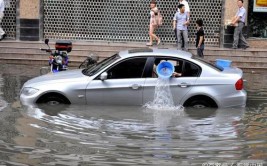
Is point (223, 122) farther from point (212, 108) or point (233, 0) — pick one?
point (233, 0)

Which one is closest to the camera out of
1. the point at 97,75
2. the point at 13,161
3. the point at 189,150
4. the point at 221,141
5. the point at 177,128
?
the point at 13,161

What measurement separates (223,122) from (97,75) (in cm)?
257

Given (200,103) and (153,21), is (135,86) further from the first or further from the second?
(153,21)

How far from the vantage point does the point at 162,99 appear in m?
9.90

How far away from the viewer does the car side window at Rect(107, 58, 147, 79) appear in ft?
32.8

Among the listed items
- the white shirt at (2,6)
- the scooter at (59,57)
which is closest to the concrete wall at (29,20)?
the white shirt at (2,6)

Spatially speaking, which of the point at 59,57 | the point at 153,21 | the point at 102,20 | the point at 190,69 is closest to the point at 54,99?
the point at 59,57

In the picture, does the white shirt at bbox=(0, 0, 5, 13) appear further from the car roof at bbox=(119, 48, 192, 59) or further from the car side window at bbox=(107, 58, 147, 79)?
the car side window at bbox=(107, 58, 147, 79)

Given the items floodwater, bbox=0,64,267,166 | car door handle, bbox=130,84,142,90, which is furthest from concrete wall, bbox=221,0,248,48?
car door handle, bbox=130,84,142,90

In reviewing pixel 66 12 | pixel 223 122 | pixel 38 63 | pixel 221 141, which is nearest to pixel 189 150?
pixel 221 141

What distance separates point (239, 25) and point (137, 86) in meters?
8.22

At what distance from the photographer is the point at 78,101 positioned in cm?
996

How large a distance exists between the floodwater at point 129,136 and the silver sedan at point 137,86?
19cm

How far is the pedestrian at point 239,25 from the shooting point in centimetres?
1697
